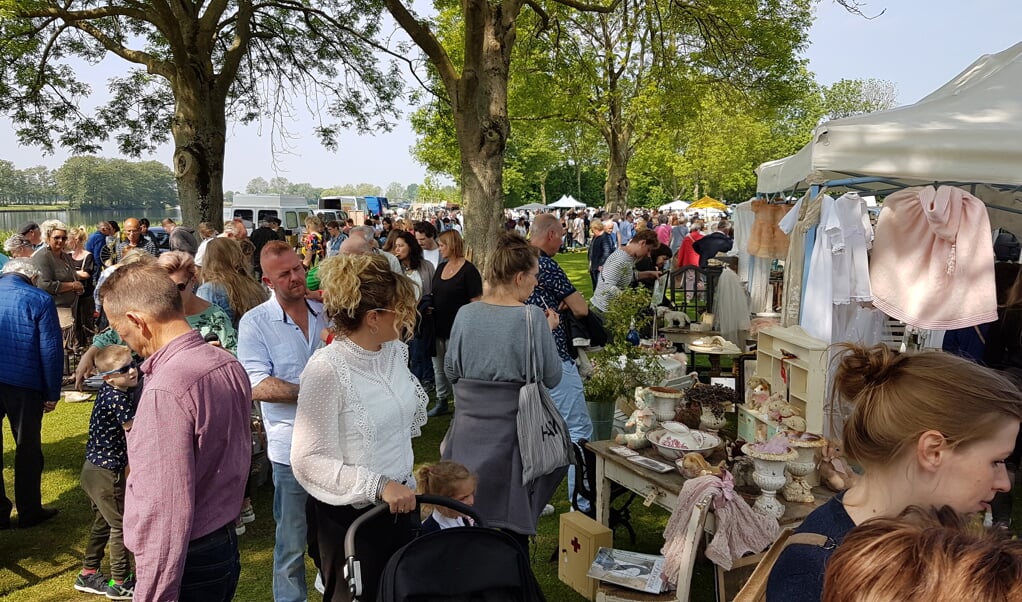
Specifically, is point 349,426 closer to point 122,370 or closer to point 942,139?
point 122,370

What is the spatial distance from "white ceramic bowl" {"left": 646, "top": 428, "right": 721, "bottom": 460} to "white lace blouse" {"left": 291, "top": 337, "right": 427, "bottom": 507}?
Answer: 5.38ft

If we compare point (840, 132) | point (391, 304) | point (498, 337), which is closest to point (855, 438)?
point (391, 304)

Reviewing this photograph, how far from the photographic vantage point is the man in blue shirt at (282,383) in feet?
9.91

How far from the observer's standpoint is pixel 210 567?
218 cm

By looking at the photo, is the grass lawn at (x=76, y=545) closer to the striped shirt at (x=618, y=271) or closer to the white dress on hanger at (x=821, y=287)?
the white dress on hanger at (x=821, y=287)

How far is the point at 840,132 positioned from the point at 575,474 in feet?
8.47

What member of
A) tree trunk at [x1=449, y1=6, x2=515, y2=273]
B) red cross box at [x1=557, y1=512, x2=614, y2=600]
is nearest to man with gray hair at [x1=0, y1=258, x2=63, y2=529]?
red cross box at [x1=557, y1=512, x2=614, y2=600]

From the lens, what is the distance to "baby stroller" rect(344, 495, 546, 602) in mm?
1850

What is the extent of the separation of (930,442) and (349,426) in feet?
5.56

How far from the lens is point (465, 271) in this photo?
21.0ft

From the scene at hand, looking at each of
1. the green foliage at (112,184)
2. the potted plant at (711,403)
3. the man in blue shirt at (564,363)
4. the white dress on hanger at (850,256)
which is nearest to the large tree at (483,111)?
the man in blue shirt at (564,363)

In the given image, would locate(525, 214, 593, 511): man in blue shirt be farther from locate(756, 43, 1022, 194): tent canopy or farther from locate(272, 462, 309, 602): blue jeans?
locate(272, 462, 309, 602): blue jeans

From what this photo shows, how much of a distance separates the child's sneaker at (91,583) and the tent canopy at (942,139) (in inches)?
187

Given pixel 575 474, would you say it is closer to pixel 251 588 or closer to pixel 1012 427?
pixel 251 588
